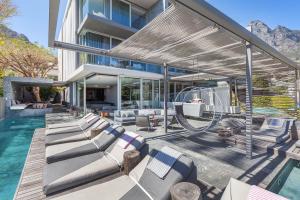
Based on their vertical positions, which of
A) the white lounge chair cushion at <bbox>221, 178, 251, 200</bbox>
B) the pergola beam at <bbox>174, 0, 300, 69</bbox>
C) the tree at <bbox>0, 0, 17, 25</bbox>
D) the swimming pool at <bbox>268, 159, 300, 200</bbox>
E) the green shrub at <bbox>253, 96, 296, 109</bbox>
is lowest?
the swimming pool at <bbox>268, 159, 300, 200</bbox>

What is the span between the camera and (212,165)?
3984 millimetres

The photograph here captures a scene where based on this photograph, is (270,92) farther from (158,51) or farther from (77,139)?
(77,139)

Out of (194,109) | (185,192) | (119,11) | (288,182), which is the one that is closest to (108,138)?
(185,192)

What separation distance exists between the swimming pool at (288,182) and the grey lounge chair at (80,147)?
3.65 metres

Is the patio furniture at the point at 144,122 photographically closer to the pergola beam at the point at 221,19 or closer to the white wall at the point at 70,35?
the pergola beam at the point at 221,19

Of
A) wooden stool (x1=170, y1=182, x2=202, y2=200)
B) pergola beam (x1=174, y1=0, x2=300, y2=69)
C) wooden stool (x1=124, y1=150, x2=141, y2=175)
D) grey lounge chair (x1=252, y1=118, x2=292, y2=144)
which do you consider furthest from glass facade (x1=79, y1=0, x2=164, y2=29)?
wooden stool (x1=170, y1=182, x2=202, y2=200)

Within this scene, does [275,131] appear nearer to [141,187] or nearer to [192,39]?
[192,39]

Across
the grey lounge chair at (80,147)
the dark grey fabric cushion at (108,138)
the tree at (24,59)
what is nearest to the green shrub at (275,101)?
the dark grey fabric cushion at (108,138)

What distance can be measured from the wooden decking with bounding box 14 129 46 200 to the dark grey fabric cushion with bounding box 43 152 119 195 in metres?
0.32

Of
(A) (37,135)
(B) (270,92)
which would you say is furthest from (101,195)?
(B) (270,92)

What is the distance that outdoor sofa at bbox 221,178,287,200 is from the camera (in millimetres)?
1721

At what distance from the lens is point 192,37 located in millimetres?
4230

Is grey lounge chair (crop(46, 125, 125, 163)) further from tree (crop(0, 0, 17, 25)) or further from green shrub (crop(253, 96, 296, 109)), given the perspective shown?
tree (crop(0, 0, 17, 25))

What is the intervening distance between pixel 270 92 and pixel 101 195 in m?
16.3
